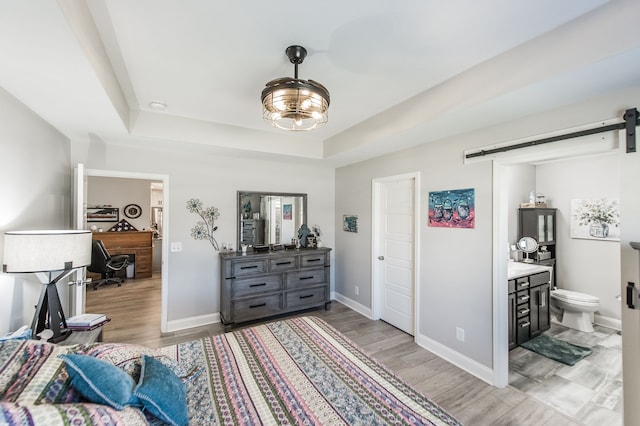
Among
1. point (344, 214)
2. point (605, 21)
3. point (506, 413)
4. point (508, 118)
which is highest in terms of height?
point (605, 21)

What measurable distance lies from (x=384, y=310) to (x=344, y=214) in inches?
63.0

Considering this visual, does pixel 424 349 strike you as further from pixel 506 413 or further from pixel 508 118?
pixel 508 118

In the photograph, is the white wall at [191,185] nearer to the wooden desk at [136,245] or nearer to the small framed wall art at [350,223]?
the small framed wall art at [350,223]

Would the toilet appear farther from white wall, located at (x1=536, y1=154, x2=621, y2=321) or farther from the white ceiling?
the white ceiling

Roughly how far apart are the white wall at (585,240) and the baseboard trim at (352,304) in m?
2.95

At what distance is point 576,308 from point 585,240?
108 centimetres

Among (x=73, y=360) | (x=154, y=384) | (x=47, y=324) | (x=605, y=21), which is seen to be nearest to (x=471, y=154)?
(x=605, y=21)

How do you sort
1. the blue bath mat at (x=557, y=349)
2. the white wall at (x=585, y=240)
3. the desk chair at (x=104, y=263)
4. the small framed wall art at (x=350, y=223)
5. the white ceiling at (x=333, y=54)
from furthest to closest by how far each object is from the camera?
the desk chair at (x=104, y=263)
the small framed wall art at (x=350, y=223)
the white wall at (x=585, y=240)
the blue bath mat at (x=557, y=349)
the white ceiling at (x=333, y=54)

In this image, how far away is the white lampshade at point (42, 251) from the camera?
1.62 metres

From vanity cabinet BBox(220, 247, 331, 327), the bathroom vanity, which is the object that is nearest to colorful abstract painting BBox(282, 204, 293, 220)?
vanity cabinet BBox(220, 247, 331, 327)

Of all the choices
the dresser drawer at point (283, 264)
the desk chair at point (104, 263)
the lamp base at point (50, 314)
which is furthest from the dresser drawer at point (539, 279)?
the desk chair at point (104, 263)

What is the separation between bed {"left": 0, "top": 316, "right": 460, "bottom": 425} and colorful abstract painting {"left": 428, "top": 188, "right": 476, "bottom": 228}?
1.66 m

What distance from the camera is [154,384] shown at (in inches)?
44.6

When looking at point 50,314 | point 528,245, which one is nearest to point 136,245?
point 50,314
